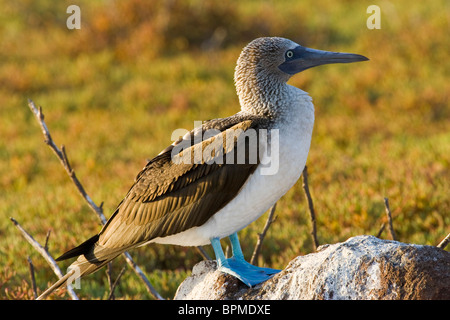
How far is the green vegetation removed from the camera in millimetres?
7316

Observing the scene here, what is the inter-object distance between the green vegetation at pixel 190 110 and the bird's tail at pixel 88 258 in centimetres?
183

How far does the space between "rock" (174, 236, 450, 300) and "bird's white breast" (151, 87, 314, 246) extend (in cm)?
42

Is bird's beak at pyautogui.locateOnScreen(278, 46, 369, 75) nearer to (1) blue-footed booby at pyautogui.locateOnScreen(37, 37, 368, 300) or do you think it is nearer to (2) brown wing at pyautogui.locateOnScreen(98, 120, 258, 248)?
(1) blue-footed booby at pyautogui.locateOnScreen(37, 37, 368, 300)

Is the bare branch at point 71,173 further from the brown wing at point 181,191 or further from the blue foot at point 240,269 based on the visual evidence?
the blue foot at point 240,269

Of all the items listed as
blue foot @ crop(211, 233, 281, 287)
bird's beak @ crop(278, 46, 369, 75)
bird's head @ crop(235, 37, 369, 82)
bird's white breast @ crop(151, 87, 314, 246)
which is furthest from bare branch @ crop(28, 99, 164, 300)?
bird's beak @ crop(278, 46, 369, 75)

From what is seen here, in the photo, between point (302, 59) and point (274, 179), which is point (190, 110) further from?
point (274, 179)

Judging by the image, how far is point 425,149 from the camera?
9.42 meters

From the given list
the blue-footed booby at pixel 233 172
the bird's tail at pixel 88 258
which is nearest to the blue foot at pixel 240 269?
the blue-footed booby at pixel 233 172

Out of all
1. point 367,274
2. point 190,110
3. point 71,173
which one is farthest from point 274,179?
point 190,110

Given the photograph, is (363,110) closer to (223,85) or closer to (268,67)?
(223,85)

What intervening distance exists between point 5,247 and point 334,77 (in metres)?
7.63

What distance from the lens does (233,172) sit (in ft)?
12.5

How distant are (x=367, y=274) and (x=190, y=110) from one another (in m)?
8.66
